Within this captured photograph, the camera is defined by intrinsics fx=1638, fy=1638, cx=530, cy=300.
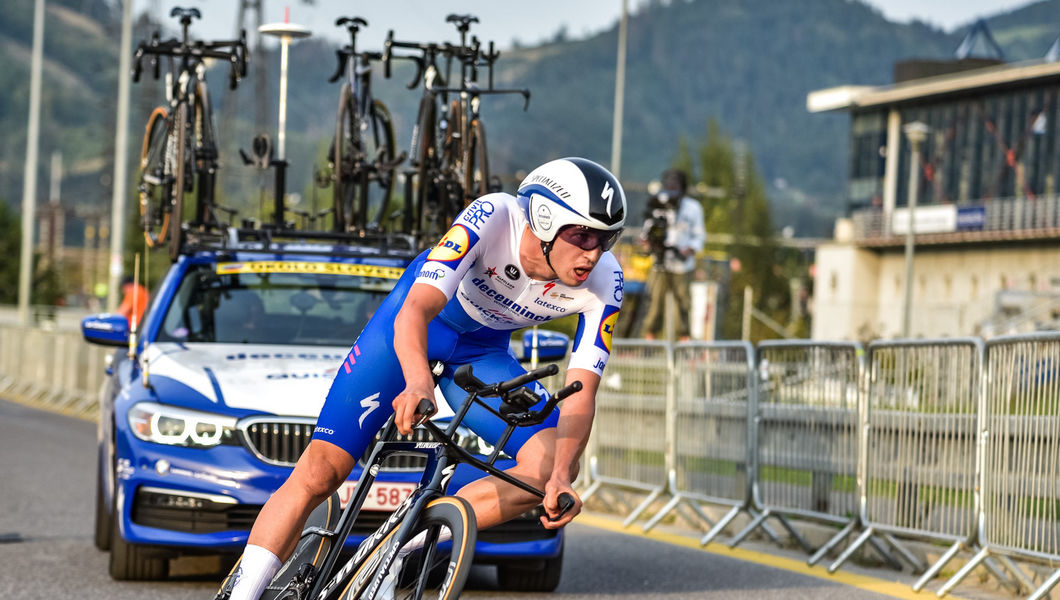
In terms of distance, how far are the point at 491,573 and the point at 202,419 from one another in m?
2.12

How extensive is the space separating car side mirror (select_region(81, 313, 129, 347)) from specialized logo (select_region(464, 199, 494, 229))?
405 cm

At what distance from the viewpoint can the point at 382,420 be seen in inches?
206

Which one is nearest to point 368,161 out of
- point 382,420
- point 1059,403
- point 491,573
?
point 491,573

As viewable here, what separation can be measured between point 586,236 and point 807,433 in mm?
5486

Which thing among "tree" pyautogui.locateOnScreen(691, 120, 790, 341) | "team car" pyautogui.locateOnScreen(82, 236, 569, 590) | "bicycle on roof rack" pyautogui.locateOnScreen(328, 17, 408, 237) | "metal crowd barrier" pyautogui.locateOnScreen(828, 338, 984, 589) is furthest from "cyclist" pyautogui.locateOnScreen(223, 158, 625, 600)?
"tree" pyautogui.locateOnScreen(691, 120, 790, 341)

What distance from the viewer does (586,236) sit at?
4.91m

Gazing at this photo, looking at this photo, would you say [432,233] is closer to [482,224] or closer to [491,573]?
[491,573]

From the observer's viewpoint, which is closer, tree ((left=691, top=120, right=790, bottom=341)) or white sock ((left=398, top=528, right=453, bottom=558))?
white sock ((left=398, top=528, right=453, bottom=558))

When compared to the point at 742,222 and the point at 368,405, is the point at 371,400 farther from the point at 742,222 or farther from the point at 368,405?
the point at 742,222

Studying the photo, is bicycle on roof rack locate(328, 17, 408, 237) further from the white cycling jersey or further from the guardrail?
the white cycling jersey

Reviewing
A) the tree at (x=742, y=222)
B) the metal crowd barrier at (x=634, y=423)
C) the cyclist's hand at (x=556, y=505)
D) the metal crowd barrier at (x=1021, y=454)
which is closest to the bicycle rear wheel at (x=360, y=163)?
the metal crowd barrier at (x=634, y=423)

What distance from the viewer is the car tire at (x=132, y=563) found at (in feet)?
26.0

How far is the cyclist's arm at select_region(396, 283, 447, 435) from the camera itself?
4406 millimetres

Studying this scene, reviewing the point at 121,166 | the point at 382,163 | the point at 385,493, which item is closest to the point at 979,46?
the point at 121,166
